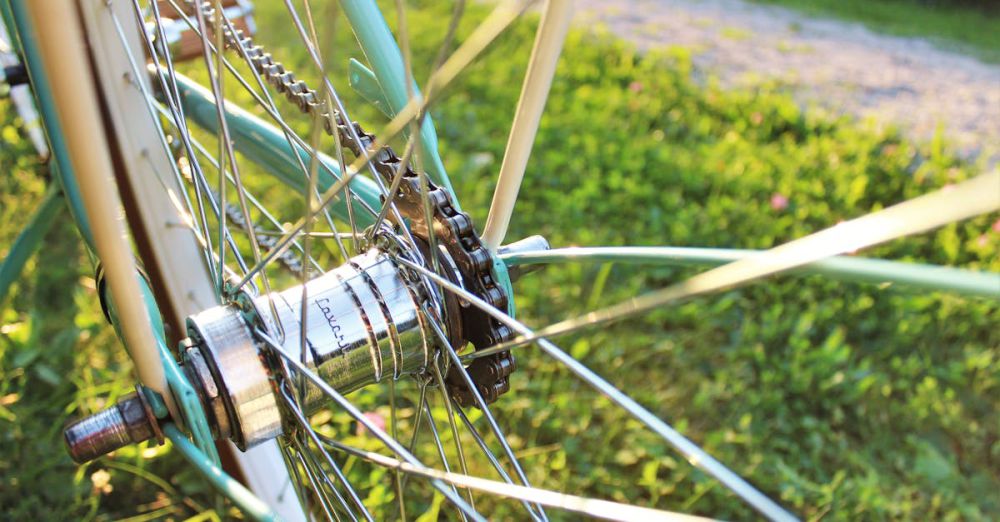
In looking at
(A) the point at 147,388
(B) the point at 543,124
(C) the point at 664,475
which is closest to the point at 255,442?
(A) the point at 147,388

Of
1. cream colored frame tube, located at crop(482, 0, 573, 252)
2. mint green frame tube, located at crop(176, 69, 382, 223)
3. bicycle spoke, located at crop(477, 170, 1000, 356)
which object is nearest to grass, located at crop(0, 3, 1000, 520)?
mint green frame tube, located at crop(176, 69, 382, 223)

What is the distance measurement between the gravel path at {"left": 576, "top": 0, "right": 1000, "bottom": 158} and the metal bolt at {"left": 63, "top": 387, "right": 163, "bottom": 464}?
78.1 inches

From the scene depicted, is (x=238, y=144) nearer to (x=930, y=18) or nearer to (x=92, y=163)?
(x=92, y=163)

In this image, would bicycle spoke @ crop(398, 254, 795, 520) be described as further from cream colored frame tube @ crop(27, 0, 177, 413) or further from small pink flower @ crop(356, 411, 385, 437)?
small pink flower @ crop(356, 411, 385, 437)

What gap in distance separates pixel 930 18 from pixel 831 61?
1.13m

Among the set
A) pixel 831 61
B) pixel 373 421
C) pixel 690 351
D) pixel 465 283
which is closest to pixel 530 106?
pixel 465 283

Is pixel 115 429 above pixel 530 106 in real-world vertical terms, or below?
below

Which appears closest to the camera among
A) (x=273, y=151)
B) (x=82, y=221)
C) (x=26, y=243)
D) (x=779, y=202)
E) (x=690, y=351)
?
(x=82, y=221)

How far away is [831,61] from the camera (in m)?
2.52

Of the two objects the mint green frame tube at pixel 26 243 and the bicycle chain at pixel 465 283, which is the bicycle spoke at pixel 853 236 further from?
the mint green frame tube at pixel 26 243

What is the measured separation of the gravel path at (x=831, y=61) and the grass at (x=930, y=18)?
0.11 meters

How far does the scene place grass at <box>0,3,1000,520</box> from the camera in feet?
3.47

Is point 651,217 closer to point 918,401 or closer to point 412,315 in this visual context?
point 918,401

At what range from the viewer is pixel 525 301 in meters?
1.36
